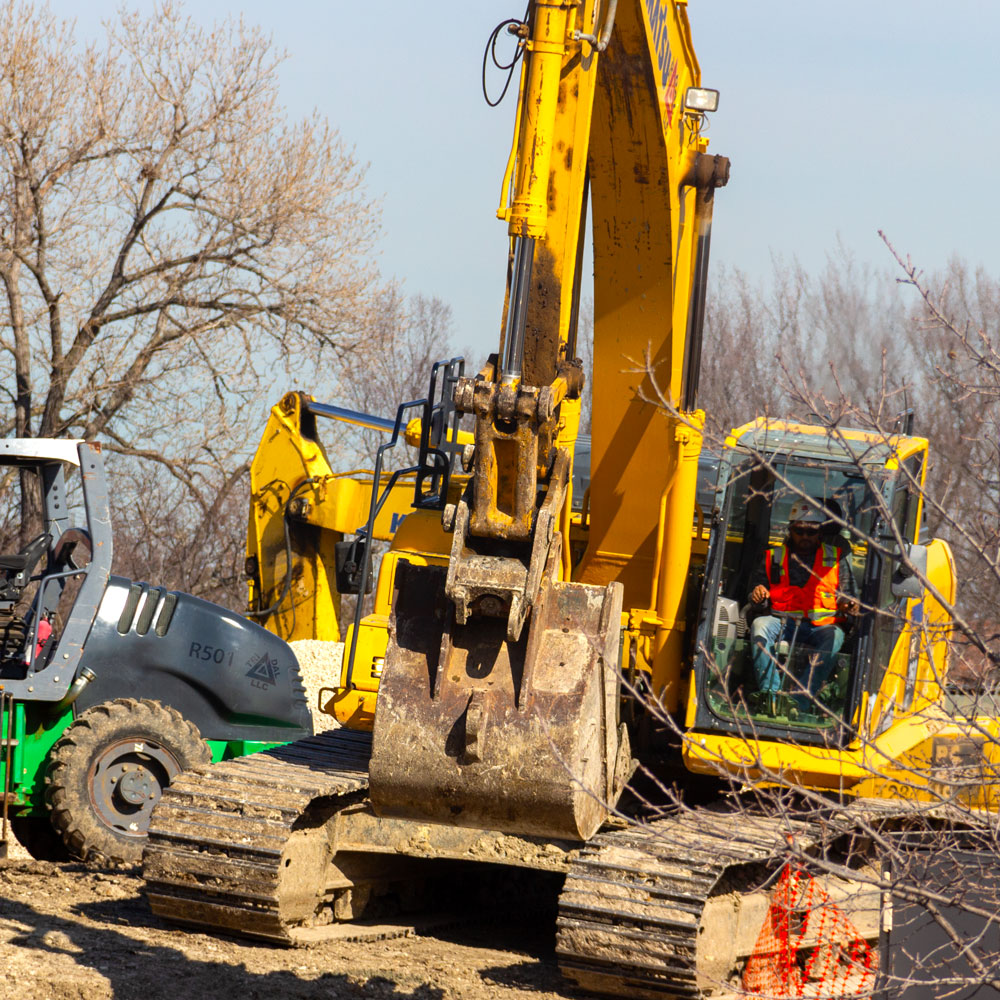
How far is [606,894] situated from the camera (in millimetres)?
5984

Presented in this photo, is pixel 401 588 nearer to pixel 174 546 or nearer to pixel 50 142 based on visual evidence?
pixel 50 142

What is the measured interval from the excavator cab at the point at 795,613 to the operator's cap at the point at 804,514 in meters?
0.01

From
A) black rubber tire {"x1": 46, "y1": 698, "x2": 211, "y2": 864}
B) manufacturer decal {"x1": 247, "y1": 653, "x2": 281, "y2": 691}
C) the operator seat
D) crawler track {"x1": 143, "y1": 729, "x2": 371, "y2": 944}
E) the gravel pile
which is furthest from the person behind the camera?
the gravel pile

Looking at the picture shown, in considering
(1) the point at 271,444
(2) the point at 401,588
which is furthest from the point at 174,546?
(2) the point at 401,588

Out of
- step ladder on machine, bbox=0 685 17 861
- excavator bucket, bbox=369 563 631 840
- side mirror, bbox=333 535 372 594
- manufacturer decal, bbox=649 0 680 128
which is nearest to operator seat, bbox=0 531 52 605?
step ladder on machine, bbox=0 685 17 861

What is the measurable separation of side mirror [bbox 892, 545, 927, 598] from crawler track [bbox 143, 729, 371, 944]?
101 inches

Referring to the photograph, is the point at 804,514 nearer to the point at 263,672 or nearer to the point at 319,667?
the point at 263,672

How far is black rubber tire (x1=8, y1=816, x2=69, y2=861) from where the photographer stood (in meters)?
8.62

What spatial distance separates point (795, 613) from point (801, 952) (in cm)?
163

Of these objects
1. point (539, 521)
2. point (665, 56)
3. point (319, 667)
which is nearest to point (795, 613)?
point (539, 521)

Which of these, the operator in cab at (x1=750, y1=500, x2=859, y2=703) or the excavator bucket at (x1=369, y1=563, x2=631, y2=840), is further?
the operator in cab at (x1=750, y1=500, x2=859, y2=703)

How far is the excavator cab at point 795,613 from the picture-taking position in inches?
274

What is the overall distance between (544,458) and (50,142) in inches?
646

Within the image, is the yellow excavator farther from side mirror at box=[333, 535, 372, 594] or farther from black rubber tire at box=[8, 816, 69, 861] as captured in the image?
black rubber tire at box=[8, 816, 69, 861]
